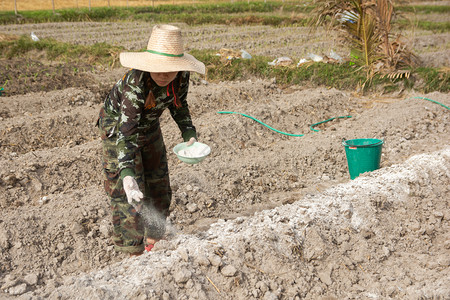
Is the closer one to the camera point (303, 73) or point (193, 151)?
point (193, 151)

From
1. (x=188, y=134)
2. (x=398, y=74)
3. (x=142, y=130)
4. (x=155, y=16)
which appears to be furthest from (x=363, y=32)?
(x=155, y=16)

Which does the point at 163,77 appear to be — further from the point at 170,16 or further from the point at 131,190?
the point at 170,16

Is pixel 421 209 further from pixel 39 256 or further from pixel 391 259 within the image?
pixel 39 256

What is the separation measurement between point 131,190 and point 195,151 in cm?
71

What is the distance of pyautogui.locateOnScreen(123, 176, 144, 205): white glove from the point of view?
2.35 m

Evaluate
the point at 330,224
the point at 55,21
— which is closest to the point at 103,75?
the point at 330,224

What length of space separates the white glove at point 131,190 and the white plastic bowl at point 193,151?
21.0 inches

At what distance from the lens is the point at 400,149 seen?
17.0 ft

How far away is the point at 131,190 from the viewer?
2.39 m

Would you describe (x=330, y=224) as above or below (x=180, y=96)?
below

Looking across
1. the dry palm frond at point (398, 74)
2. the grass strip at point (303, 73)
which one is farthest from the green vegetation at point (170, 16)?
the dry palm frond at point (398, 74)

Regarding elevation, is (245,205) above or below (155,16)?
below

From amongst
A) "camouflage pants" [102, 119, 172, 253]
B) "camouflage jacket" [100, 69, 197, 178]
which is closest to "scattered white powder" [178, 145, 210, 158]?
"camouflage pants" [102, 119, 172, 253]

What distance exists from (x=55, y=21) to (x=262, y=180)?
12276mm
